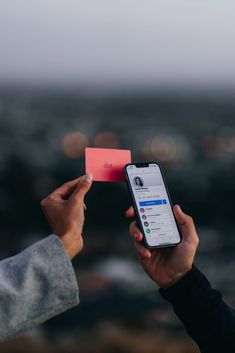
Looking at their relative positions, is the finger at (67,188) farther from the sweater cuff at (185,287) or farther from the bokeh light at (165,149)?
the bokeh light at (165,149)

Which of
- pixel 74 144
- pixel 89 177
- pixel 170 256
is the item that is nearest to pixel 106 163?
pixel 89 177

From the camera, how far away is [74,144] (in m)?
1.50

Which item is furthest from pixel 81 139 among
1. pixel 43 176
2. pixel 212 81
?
pixel 212 81

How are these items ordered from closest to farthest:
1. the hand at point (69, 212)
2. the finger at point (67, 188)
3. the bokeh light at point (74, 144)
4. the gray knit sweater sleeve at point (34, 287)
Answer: the gray knit sweater sleeve at point (34, 287) → the hand at point (69, 212) → the finger at point (67, 188) → the bokeh light at point (74, 144)

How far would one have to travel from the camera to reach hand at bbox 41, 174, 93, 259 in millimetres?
631

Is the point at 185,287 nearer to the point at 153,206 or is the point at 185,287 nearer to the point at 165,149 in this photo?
the point at 153,206

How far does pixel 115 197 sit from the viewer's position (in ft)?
5.16

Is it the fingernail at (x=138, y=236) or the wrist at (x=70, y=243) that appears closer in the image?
the wrist at (x=70, y=243)

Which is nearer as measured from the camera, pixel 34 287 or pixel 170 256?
pixel 34 287

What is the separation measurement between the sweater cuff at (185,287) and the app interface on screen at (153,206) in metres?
0.05

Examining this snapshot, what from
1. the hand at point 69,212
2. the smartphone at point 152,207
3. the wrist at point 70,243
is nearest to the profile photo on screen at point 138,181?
the smartphone at point 152,207

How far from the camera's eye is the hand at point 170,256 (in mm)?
806

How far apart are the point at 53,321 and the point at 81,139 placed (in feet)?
→ 1.65

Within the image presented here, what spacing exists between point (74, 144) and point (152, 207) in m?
0.72
